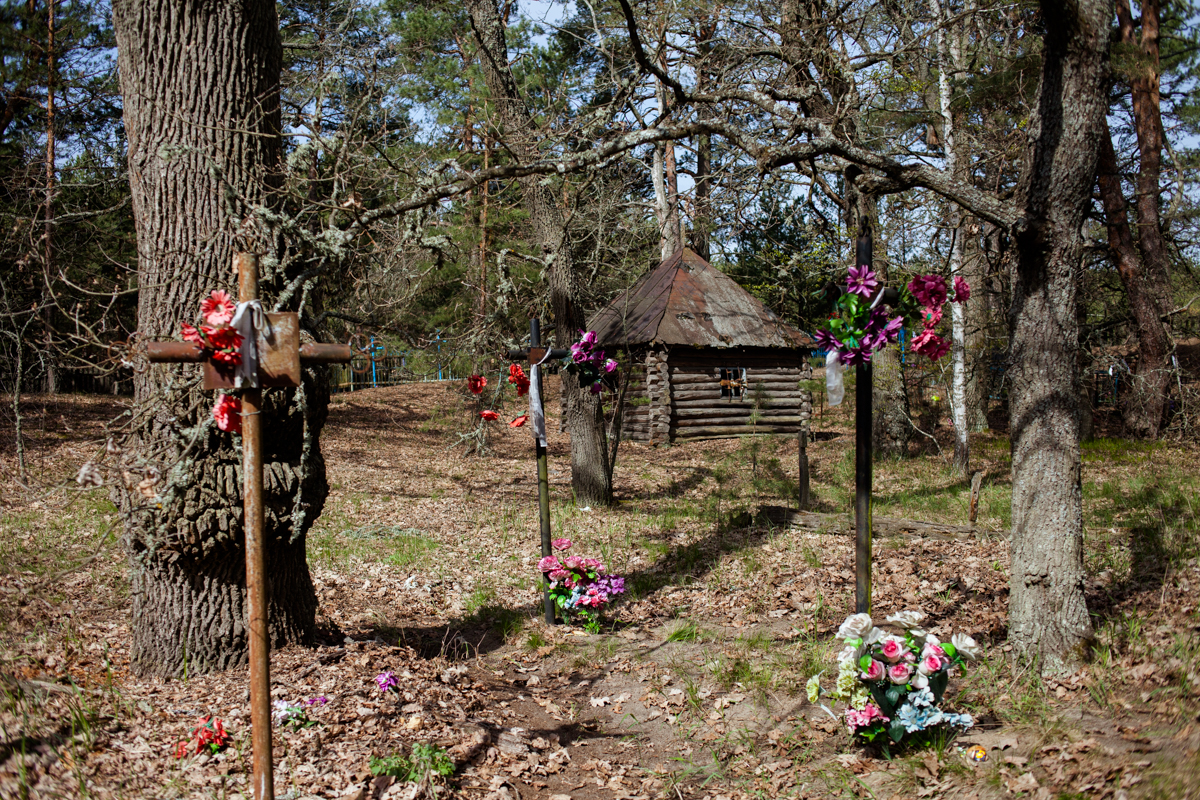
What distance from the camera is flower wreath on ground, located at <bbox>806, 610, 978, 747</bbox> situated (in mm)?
3670

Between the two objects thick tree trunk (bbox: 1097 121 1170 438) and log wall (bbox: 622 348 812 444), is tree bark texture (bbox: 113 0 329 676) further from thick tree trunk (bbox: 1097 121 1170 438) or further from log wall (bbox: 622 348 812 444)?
thick tree trunk (bbox: 1097 121 1170 438)

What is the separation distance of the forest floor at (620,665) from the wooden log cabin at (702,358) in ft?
23.4

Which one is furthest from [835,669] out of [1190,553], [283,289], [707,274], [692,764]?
[707,274]

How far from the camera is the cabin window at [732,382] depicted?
1858 cm

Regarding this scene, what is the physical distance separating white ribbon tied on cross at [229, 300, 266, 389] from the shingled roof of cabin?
526 inches

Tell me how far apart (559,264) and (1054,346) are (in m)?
6.66

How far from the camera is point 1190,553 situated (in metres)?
5.90

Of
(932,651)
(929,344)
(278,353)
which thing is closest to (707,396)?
(929,344)

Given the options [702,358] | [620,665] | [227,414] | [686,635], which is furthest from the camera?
[702,358]

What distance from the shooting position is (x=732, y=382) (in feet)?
61.0

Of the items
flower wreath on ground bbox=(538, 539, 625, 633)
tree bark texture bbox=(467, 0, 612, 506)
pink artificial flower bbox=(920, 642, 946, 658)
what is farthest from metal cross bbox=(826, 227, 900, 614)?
tree bark texture bbox=(467, 0, 612, 506)

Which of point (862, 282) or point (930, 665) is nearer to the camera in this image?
point (930, 665)

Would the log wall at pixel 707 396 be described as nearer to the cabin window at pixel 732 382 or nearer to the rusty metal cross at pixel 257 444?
the cabin window at pixel 732 382

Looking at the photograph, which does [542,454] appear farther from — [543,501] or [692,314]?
[692,314]
